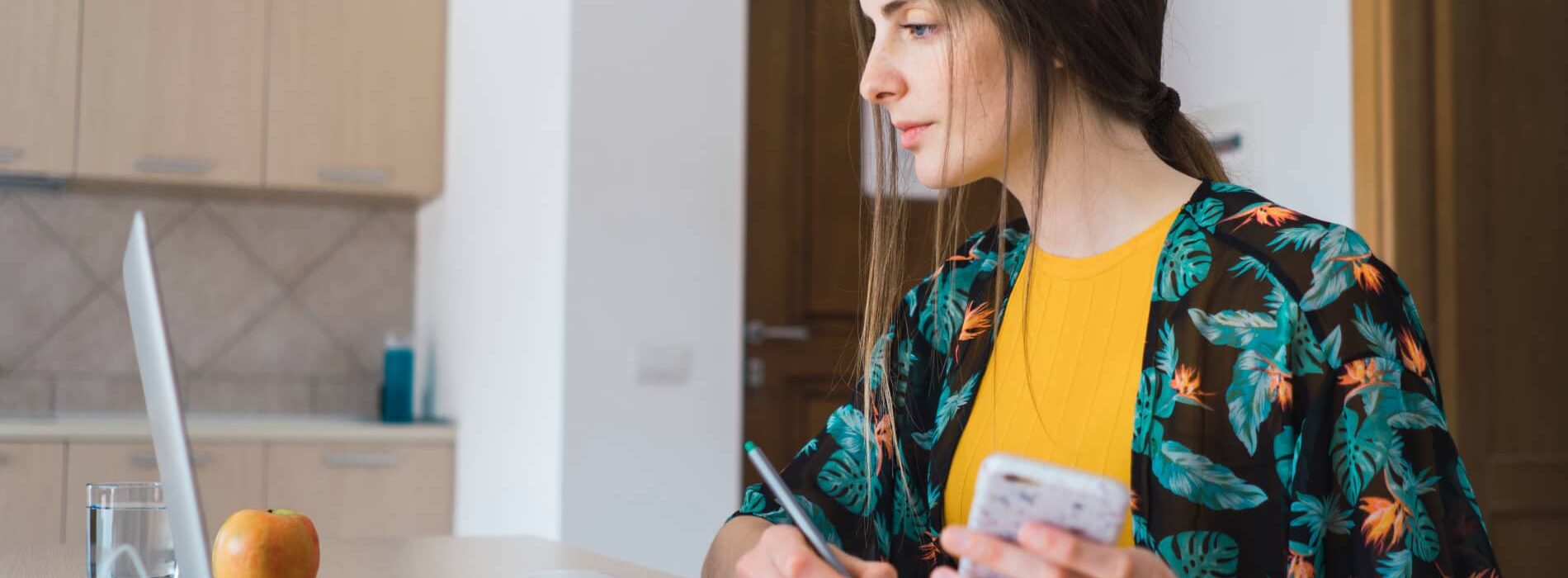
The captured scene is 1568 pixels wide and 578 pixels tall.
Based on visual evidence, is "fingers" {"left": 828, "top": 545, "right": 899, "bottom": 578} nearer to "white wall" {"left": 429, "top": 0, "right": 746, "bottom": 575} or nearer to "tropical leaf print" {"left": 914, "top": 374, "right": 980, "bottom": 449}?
"tropical leaf print" {"left": 914, "top": 374, "right": 980, "bottom": 449}

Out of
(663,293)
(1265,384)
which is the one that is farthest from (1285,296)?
(663,293)

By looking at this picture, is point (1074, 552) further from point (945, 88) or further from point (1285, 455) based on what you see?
point (945, 88)

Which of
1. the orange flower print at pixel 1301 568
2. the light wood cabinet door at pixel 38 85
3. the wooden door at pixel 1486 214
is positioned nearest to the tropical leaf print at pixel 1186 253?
the orange flower print at pixel 1301 568

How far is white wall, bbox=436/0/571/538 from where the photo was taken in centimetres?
279

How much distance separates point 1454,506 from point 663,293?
1.93 metres

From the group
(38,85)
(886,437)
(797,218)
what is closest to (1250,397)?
(886,437)

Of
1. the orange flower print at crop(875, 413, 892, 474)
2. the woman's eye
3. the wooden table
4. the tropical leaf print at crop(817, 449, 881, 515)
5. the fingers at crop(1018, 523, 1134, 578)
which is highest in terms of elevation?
the woman's eye

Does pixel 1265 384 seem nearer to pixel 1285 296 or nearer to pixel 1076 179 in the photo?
pixel 1285 296

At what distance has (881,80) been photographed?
122 centimetres

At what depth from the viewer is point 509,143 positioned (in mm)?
3105

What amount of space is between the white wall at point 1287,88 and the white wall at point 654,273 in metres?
1.08

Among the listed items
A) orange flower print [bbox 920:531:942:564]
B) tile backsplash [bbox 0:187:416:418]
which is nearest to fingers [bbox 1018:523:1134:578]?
orange flower print [bbox 920:531:942:564]

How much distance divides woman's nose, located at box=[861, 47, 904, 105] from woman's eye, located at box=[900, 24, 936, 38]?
0.03 metres

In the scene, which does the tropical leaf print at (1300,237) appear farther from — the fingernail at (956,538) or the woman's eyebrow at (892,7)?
the fingernail at (956,538)
